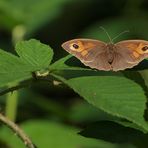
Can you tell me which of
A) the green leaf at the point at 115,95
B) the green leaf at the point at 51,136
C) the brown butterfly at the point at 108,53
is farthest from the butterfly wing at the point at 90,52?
the green leaf at the point at 51,136

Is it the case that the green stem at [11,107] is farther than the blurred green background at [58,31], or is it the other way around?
the blurred green background at [58,31]

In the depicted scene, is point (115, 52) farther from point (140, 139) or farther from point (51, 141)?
point (51, 141)

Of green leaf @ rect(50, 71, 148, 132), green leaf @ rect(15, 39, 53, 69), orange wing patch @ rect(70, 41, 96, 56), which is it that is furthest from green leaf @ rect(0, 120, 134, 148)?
green leaf @ rect(50, 71, 148, 132)

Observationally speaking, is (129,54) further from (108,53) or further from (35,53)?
(35,53)

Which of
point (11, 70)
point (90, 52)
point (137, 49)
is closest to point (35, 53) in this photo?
point (11, 70)

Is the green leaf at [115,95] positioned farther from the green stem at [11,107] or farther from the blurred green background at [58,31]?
the green stem at [11,107]

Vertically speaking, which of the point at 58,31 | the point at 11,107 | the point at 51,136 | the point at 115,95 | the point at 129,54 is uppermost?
the point at 115,95

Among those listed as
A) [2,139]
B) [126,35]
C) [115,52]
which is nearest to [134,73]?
[115,52]
